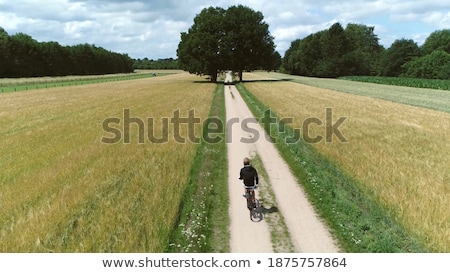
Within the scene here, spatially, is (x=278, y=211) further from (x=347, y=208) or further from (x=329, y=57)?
(x=329, y=57)

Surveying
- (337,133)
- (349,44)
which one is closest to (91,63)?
(349,44)

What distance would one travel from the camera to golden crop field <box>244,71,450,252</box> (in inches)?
399

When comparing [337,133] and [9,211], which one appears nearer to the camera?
[9,211]

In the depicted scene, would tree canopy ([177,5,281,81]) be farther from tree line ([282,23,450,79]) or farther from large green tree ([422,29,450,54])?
large green tree ([422,29,450,54])

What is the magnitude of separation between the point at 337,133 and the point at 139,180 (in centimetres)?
1468

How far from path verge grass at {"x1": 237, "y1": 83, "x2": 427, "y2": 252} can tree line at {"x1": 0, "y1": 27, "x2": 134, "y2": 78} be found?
10973 cm

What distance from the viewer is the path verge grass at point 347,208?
9047 millimetres

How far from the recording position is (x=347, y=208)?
11.3 metres
